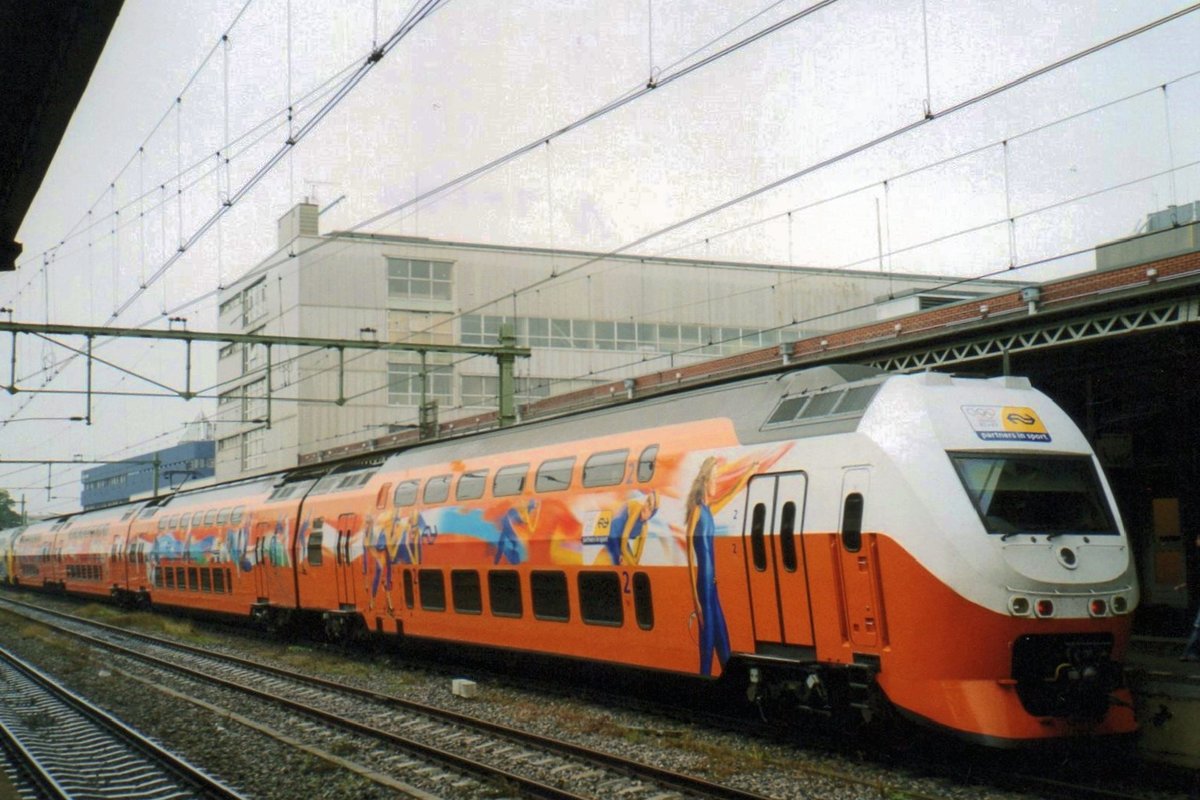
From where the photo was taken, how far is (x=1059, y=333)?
18.0 metres

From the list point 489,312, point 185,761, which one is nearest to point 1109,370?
point 185,761

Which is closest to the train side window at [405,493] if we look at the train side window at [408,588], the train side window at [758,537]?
the train side window at [408,588]

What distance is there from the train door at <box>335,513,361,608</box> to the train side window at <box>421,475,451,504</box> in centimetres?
298

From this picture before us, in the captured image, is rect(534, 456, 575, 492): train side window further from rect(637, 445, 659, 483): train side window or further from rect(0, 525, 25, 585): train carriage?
rect(0, 525, 25, 585): train carriage

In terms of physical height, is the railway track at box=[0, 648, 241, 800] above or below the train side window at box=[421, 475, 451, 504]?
below

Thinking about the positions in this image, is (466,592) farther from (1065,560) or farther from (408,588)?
(1065,560)

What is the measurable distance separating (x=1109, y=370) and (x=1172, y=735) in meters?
→ 11.2

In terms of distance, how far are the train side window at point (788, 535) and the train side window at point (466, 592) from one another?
6.98 m

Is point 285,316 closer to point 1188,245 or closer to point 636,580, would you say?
point 1188,245

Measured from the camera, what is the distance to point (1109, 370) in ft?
68.6

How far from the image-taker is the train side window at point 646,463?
571 inches

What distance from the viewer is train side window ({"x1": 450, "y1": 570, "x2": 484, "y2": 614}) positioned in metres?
18.0

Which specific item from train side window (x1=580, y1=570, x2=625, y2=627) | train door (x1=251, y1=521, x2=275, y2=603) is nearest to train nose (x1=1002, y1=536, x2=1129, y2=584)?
train side window (x1=580, y1=570, x2=625, y2=627)

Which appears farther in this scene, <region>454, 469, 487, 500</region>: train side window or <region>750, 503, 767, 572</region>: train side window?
<region>454, 469, 487, 500</region>: train side window
